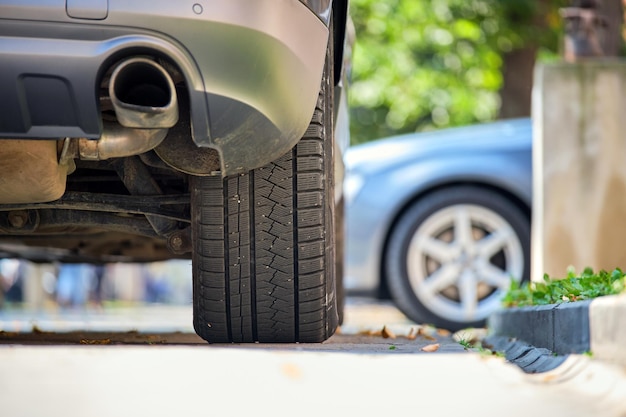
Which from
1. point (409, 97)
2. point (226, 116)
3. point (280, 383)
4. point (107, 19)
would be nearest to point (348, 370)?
point (280, 383)

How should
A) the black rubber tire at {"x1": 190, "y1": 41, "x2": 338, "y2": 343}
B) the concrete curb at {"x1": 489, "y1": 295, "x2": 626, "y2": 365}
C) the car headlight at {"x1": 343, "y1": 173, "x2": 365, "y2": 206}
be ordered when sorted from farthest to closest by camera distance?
the car headlight at {"x1": 343, "y1": 173, "x2": 365, "y2": 206} < the black rubber tire at {"x1": 190, "y1": 41, "x2": 338, "y2": 343} < the concrete curb at {"x1": 489, "y1": 295, "x2": 626, "y2": 365}

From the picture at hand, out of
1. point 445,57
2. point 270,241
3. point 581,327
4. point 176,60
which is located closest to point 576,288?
point 581,327

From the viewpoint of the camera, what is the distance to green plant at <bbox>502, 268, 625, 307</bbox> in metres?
3.82

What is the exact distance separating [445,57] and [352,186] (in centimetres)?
758

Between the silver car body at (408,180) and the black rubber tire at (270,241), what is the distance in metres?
4.12

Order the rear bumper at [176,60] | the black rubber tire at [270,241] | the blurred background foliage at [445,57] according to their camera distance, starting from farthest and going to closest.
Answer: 1. the blurred background foliage at [445,57]
2. the black rubber tire at [270,241]
3. the rear bumper at [176,60]

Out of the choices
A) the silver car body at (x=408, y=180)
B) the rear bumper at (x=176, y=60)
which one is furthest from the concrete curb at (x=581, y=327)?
the silver car body at (x=408, y=180)

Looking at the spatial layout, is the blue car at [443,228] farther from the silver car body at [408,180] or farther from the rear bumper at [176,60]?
the rear bumper at [176,60]

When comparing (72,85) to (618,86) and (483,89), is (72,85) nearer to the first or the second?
(618,86)

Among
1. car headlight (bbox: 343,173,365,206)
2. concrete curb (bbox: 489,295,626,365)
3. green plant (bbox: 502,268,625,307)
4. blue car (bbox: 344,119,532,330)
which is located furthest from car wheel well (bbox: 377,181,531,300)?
concrete curb (bbox: 489,295,626,365)

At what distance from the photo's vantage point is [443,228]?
25.9 ft

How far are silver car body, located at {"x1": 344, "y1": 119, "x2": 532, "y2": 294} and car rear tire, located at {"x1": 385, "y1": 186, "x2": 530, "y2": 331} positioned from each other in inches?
4.9

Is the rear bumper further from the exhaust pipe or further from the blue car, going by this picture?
the blue car

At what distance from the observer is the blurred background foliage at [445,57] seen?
13312mm
